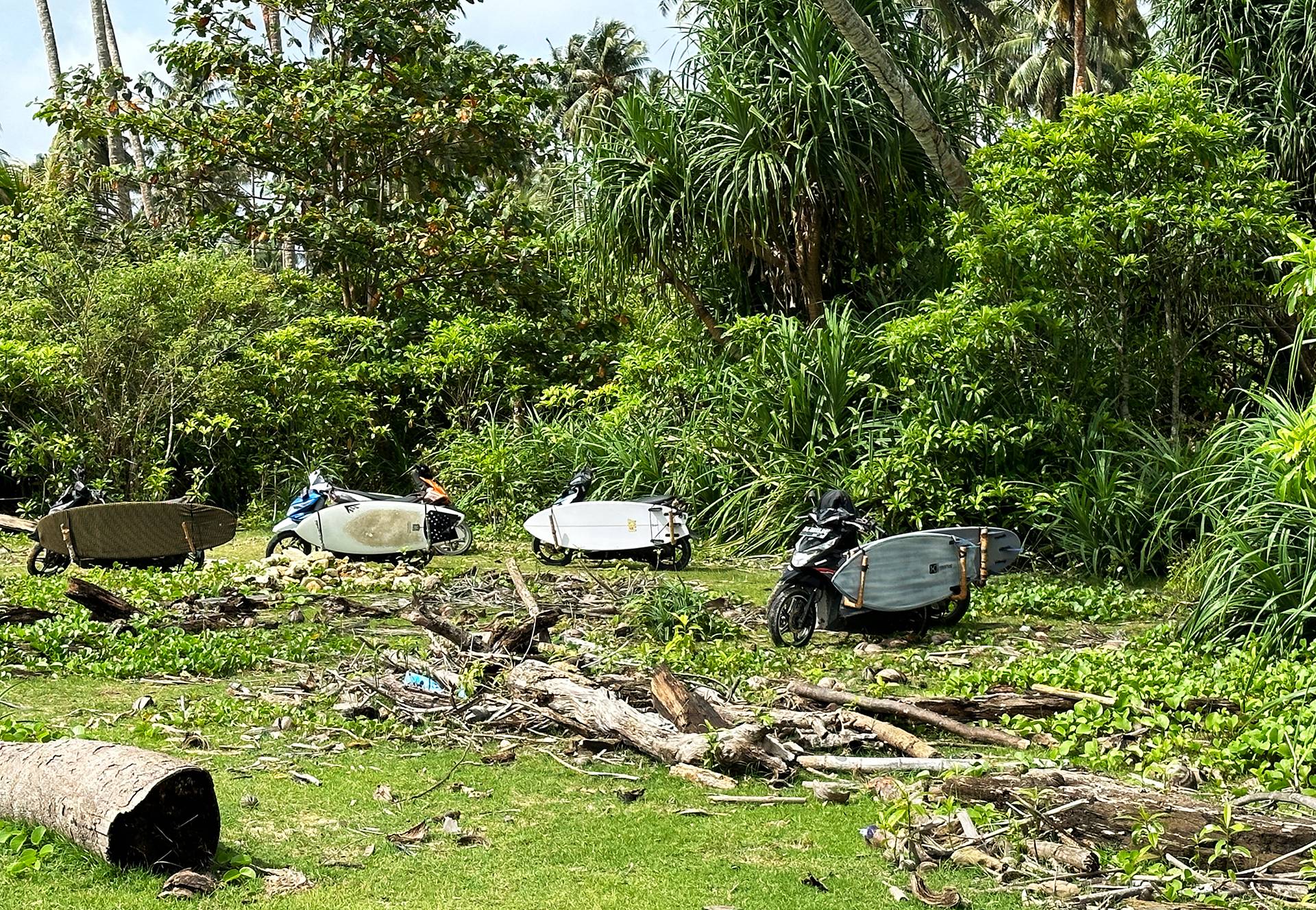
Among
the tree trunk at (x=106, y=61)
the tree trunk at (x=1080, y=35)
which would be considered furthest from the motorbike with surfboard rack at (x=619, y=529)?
the tree trunk at (x=1080, y=35)

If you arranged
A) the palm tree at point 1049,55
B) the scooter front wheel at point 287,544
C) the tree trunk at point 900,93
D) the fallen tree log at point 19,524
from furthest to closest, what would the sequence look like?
the palm tree at point 1049,55 < the scooter front wheel at point 287,544 < the fallen tree log at point 19,524 < the tree trunk at point 900,93

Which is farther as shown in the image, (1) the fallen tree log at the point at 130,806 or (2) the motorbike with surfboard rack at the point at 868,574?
(2) the motorbike with surfboard rack at the point at 868,574

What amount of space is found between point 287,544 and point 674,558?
3.71 m

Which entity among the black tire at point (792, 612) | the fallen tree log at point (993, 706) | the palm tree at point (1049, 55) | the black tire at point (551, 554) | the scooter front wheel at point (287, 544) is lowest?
the fallen tree log at point (993, 706)

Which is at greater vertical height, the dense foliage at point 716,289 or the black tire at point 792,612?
the dense foliage at point 716,289

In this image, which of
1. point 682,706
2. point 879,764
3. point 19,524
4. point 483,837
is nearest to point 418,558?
point 19,524

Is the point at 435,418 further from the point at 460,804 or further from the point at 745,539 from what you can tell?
the point at 460,804

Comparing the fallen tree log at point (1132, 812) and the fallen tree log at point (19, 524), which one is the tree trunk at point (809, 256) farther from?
the fallen tree log at point (1132, 812)

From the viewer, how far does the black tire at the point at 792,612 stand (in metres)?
7.68

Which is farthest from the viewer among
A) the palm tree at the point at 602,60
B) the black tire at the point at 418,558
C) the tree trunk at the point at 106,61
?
the palm tree at the point at 602,60

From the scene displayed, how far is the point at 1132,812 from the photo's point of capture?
3.97 m

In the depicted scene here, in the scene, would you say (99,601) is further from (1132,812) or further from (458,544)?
(1132,812)

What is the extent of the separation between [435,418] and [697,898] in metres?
14.5

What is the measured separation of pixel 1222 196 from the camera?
9547mm
